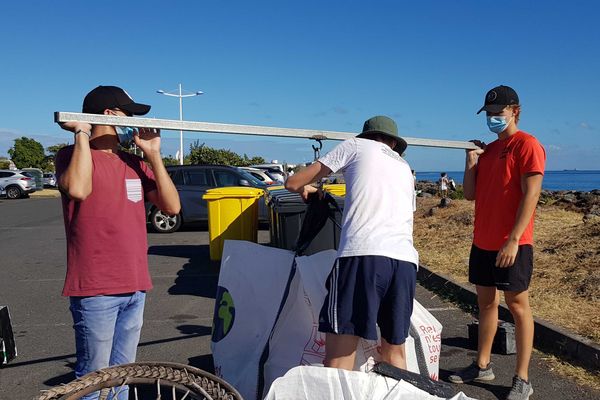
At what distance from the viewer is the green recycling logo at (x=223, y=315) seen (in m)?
3.59

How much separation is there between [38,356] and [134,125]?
321 centimetres

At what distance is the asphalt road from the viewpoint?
407cm

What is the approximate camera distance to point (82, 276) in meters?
2.52

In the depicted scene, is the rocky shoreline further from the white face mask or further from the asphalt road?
the white face mask

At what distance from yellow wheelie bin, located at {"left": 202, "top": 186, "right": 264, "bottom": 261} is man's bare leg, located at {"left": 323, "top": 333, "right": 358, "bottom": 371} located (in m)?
5.63

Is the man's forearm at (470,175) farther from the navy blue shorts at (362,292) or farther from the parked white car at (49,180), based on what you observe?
the parked white car at (49,180)

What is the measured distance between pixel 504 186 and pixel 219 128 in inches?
73.3

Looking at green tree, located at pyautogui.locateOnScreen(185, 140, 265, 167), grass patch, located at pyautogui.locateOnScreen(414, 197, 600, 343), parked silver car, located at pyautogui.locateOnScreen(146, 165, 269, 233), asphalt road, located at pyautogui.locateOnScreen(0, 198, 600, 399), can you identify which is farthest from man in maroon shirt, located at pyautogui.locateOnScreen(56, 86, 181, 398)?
green tree, located at pyautogui.locateOnScreen(185, 140, 265, 167)

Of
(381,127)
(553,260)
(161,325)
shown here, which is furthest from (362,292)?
(553,260)

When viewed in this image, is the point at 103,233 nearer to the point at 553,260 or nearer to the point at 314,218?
the point at 314,218

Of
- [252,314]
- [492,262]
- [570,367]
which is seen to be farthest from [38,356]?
[570,367]

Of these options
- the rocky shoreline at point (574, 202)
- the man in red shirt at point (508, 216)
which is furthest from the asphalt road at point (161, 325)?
the rocky shoreline at point (574, 202)

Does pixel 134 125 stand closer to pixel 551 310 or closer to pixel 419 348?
pixel 419 348

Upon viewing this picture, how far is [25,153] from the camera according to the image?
Answer: 55969 millimetres
